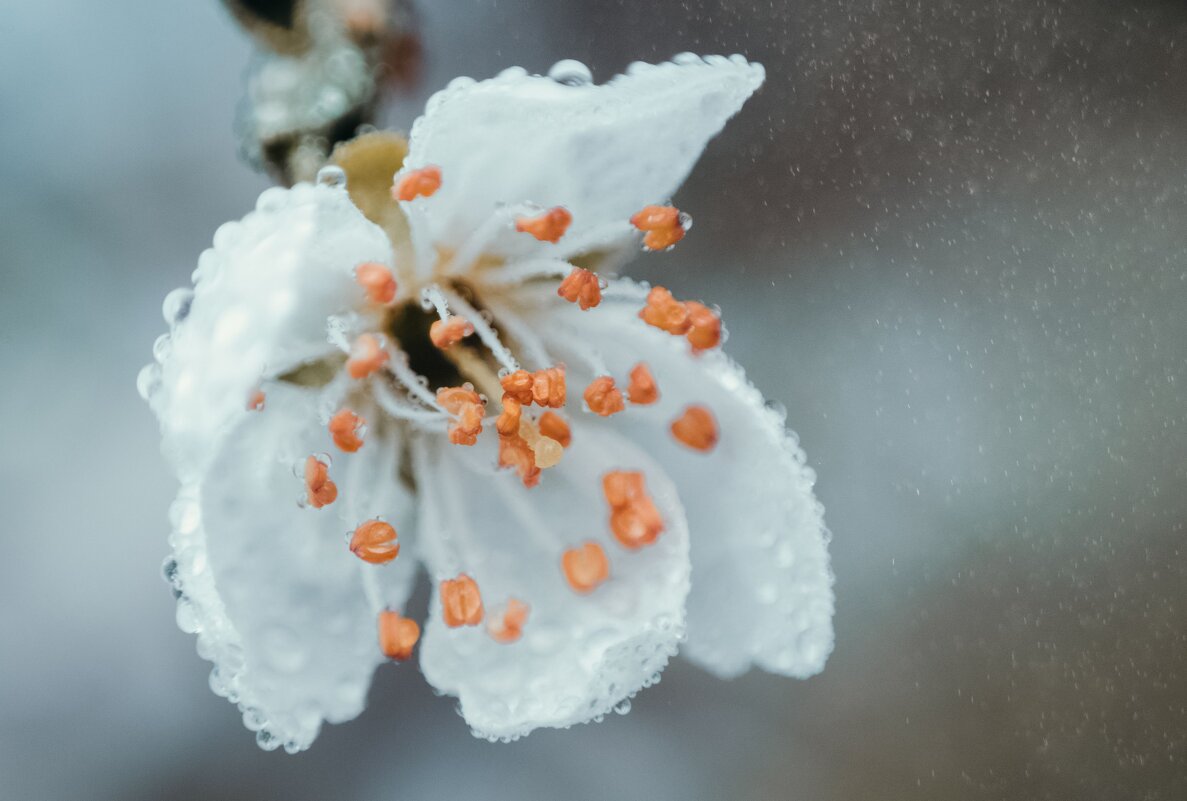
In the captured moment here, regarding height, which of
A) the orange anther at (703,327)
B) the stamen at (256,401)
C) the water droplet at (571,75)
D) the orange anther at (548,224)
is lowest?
the orange anther at (703,327)

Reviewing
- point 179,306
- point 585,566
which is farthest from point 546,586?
point 179,306

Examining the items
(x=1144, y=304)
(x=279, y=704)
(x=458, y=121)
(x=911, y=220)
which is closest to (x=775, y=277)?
(x=911, y=220)

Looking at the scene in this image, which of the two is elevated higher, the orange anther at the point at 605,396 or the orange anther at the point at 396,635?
the orange anther at the point at 605,396

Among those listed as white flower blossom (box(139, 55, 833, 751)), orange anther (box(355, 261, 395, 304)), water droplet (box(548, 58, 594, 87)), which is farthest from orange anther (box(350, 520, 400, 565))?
water droplet (box(548, 58, 594, 87))

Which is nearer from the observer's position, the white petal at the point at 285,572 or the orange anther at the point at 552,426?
the white petal at the point at 285,572

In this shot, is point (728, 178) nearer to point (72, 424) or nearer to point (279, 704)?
point (279, 704)

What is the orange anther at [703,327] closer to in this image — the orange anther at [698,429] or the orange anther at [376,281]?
the orange anther at [698,429]

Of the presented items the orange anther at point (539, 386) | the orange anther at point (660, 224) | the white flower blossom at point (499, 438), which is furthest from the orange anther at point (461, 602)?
the orange anther at point (660, 224)

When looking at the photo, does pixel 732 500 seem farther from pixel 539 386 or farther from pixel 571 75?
pixel 571 75
